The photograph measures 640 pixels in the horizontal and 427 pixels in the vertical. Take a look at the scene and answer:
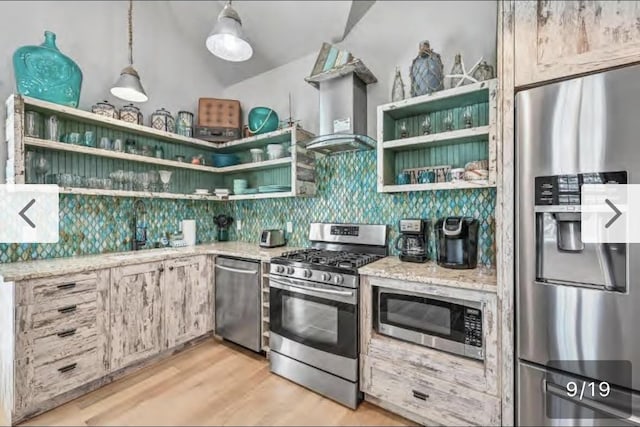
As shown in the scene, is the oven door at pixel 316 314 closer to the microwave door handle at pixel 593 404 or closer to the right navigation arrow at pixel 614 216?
the microwave door handle at pixel 593 404

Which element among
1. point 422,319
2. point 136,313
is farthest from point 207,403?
point 422,319

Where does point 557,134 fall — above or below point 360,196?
above

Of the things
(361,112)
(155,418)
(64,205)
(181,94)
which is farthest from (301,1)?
(155,418)

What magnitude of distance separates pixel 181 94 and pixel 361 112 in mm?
2215

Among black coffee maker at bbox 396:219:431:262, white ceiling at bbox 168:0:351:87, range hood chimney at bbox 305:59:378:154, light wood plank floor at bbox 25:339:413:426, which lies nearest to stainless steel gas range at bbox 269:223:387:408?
light wood plank floor at bbox 25:339:413:426

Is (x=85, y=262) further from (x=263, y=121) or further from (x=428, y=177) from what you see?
(x=428, y=177)

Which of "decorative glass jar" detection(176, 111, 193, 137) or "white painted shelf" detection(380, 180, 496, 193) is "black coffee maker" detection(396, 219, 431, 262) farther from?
"decorative glass jar" detection(176, 111, 193, 137)

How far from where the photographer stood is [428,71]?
2057mm

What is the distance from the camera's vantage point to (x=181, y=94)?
3.34 m

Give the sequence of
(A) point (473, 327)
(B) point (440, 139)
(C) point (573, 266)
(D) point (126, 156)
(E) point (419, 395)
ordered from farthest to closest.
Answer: (D) point (126, 156) → (B) point (440, 139) → (E) point (419, 395) → (A) point (473, 327) → (C) point (573, 266)

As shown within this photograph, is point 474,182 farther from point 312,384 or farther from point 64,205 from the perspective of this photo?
point 64,205

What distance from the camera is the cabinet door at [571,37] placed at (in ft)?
4.07

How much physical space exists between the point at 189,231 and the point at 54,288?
1.40 metres

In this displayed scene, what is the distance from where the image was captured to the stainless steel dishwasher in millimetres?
2525
